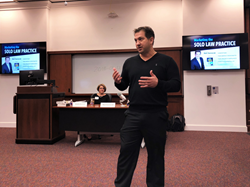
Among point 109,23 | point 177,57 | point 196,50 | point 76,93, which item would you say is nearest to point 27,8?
point 109,23

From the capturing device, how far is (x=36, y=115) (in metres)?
3.95

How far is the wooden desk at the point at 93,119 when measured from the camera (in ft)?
12.0

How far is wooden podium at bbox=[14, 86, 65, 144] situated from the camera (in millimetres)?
3916

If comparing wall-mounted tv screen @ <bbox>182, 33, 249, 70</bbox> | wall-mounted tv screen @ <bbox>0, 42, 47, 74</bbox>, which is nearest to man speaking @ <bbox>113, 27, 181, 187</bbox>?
wall-mounted tv screen @ <bbox>182, 33, 249, 70</bbox>

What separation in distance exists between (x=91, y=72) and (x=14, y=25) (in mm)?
2794

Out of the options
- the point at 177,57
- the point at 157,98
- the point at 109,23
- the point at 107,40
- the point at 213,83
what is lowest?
the point at 157,98

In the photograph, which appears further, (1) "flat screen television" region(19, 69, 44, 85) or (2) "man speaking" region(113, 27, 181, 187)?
(1) "flat screen television" region(19, 69, 44, 85)

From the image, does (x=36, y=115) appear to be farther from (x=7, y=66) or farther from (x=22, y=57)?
(x=7, y=66)

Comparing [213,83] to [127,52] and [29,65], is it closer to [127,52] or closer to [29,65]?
[127,52]

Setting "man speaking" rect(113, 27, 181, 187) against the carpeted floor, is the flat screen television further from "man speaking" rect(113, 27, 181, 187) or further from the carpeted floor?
"man speaking" rect(113, 27, 181, 187)

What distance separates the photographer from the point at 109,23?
5.91 metres

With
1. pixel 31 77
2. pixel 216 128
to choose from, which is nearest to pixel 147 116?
pixel 31 77

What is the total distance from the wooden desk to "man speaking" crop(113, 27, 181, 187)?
6.80 ft

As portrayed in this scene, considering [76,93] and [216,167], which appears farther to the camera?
[76,93]
